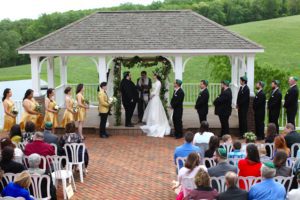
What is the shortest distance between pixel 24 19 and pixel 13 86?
42949 millimetres

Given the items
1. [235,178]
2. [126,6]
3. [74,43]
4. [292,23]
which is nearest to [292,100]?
[74,43]

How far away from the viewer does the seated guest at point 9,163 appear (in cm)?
852

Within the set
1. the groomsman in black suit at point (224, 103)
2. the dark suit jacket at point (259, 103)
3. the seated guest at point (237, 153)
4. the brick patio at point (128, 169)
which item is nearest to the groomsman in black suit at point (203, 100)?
the groomsman in black suit at point (224, 103)

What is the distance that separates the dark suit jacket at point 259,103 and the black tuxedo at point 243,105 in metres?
0.25

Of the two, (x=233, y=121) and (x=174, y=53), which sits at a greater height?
(x=174, y=53)

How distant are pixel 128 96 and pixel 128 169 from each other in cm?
464

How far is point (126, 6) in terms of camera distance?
7794 cm

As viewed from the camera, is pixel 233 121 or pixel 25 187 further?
pixel 233 121

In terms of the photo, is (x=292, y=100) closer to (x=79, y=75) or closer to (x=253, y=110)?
(x=253, y=110)

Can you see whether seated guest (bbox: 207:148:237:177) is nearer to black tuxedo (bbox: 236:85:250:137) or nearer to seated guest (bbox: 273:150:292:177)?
seated guest (bbox: 273:150:292:177)

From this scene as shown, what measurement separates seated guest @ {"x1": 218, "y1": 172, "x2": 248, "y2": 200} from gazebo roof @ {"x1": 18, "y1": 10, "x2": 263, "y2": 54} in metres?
9.69

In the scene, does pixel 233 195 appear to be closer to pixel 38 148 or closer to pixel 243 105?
pixel 38 148

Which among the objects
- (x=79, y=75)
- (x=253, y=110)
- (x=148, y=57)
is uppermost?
(x=148, y=57)

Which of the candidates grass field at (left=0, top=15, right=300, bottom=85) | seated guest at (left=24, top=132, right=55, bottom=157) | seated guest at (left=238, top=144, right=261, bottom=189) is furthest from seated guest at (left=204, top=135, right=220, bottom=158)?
grass field at (left=0, top=15, right=300, bottom=85)
